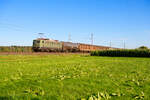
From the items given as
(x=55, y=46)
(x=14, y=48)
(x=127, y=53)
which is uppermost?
(x=55, y=46)

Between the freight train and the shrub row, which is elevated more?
the freight train

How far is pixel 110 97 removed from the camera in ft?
8.48

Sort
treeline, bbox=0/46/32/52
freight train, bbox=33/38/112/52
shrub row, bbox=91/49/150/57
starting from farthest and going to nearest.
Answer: treeline, bbox=0/46/32/52
shrub row, bbox=91/49/150/57
freight train, bbox=33/38/112/52

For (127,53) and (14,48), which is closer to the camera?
(127,53)

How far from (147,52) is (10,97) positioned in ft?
89.6

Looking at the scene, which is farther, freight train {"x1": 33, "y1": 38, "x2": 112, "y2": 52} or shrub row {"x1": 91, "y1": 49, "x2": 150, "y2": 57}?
shrub row {"x1": 91, "y1": 49, "x2": 150, "y2": 57}

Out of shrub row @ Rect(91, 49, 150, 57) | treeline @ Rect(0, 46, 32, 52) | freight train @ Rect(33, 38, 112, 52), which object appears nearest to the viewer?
freight train @ Rect(33, 38, 112, 52)

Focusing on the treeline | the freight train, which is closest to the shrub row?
the freight train

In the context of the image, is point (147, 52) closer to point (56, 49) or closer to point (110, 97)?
point (56, 49)

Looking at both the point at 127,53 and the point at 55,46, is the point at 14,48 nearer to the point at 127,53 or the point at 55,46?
the point at 55,46

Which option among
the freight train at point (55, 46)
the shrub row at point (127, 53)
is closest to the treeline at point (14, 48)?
the freight train at point (55, 46)

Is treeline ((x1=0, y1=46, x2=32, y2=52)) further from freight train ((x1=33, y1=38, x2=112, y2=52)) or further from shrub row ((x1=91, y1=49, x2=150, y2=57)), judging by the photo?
shrub row ((x1=91, y1=49, x2=150, y2=57))

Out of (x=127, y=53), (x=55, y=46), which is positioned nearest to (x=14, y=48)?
(x=55, y=46)

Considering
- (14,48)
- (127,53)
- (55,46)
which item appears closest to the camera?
(55,46)
